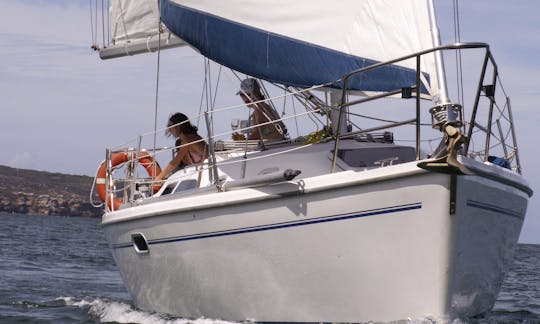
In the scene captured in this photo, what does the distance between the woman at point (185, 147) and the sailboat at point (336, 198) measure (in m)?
0.87

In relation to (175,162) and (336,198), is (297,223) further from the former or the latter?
(175,162)

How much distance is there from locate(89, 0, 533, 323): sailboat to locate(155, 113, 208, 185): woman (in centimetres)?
87

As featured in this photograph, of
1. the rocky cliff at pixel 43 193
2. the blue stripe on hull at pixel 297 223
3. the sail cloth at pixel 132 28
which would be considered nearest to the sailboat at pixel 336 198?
the blue stripe on hull at pixel 297 223

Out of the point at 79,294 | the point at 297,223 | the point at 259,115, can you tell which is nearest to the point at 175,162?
the point at 259,115

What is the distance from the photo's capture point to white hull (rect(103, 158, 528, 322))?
27.2 ft

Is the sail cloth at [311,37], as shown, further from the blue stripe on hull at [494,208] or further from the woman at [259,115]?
the woman at [259,115]

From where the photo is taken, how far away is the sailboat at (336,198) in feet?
27.3

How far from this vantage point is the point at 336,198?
28.2ft

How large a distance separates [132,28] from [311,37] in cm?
509

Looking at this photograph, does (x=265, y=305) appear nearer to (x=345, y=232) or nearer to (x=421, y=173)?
(x=345, y=232)

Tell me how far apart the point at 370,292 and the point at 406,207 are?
0.86 metres

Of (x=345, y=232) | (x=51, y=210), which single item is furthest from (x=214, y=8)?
(x=51, y=210)

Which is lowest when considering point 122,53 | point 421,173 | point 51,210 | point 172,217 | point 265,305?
point 51,210

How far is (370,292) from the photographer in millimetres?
8625
